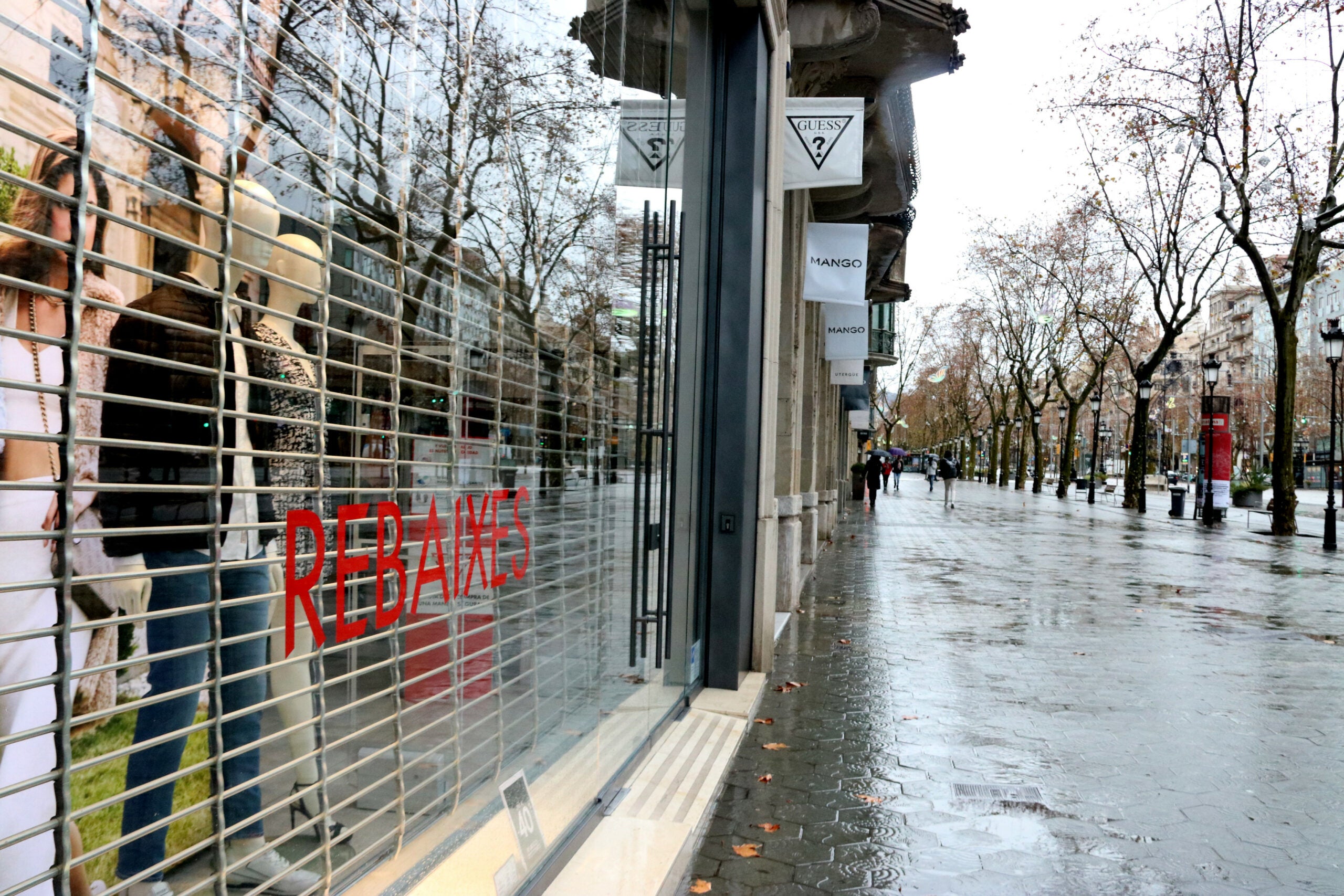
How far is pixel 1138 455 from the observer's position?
120 ft

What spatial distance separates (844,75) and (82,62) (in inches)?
548

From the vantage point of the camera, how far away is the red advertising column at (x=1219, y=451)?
30969mm

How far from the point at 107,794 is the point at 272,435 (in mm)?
692

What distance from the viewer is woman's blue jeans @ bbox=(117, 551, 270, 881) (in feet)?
5.76

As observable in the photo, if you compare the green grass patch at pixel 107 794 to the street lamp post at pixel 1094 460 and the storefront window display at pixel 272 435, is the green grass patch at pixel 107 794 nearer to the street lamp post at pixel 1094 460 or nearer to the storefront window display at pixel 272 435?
the storefront window display at pixel 272 435

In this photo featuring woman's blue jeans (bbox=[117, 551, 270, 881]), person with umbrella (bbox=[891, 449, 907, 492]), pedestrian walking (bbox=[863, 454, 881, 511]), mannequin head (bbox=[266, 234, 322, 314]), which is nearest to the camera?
woman's blue jeans (bbox=[117, 551, 270, 881])

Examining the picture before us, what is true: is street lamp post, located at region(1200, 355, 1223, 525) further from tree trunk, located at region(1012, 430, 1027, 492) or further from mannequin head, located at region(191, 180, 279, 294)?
mannequin head, located at region(191, 180, 279, 294)

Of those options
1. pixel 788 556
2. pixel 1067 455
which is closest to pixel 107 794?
pixel 788 556

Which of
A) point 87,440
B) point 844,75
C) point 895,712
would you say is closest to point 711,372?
point 895,712

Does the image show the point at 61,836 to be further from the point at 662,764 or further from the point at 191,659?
the point at 662,764

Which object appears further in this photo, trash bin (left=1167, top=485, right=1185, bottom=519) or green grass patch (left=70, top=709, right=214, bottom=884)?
trash bin (left=1167, top=485, right=1185, bottom=519)

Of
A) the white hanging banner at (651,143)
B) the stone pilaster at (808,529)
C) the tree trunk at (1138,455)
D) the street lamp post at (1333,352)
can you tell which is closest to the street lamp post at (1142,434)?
the tree trunk at (1138,455)

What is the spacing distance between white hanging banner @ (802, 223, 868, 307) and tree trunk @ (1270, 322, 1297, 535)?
725 inches

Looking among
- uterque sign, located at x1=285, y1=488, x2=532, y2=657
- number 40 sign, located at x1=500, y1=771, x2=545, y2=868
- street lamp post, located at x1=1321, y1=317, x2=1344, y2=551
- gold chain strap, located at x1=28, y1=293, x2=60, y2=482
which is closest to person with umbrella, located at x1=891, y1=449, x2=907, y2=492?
street lamp post, located at x1=1321, y1=317, x2=1344, y2=551
